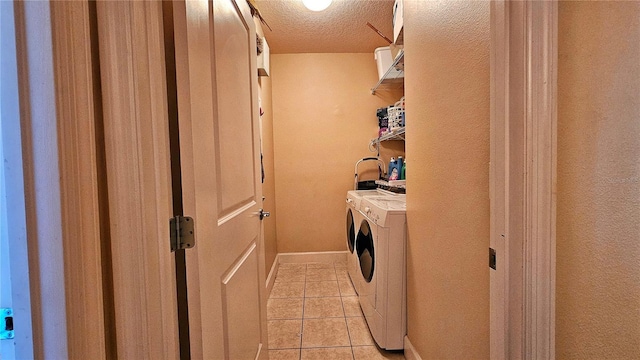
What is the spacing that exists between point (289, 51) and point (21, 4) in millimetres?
2929

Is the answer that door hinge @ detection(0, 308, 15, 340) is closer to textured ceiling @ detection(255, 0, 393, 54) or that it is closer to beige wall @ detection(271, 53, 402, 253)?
textured ceiling @ detection(255, 0, 393, 54)

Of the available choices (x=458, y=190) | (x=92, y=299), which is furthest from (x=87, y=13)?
Answer: (x=458, y=190)

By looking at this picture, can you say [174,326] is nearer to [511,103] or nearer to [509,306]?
[509,306]

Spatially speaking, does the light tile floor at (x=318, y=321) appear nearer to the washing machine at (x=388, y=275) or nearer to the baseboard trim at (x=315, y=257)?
the washing machine at (x=388, y=275)

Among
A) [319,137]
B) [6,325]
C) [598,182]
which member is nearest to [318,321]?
[6,325]

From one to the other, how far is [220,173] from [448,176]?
0.87m

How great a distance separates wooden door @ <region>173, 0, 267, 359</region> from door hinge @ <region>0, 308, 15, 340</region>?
1.10 feet

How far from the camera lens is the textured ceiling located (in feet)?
7.64

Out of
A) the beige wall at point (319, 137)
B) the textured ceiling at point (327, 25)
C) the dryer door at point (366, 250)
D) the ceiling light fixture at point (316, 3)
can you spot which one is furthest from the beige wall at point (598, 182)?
the beige wall at point (319, 137)

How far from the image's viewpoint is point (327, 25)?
2.64m

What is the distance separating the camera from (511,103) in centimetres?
64

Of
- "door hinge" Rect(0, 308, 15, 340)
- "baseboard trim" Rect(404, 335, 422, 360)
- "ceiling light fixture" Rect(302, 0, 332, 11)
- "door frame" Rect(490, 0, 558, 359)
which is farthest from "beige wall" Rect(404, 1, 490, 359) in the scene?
"door hinge" Rect(0, 308, 15, 340)

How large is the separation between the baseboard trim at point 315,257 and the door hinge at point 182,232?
8.86 ft

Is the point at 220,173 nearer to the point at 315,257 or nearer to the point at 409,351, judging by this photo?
the point at 409,351
